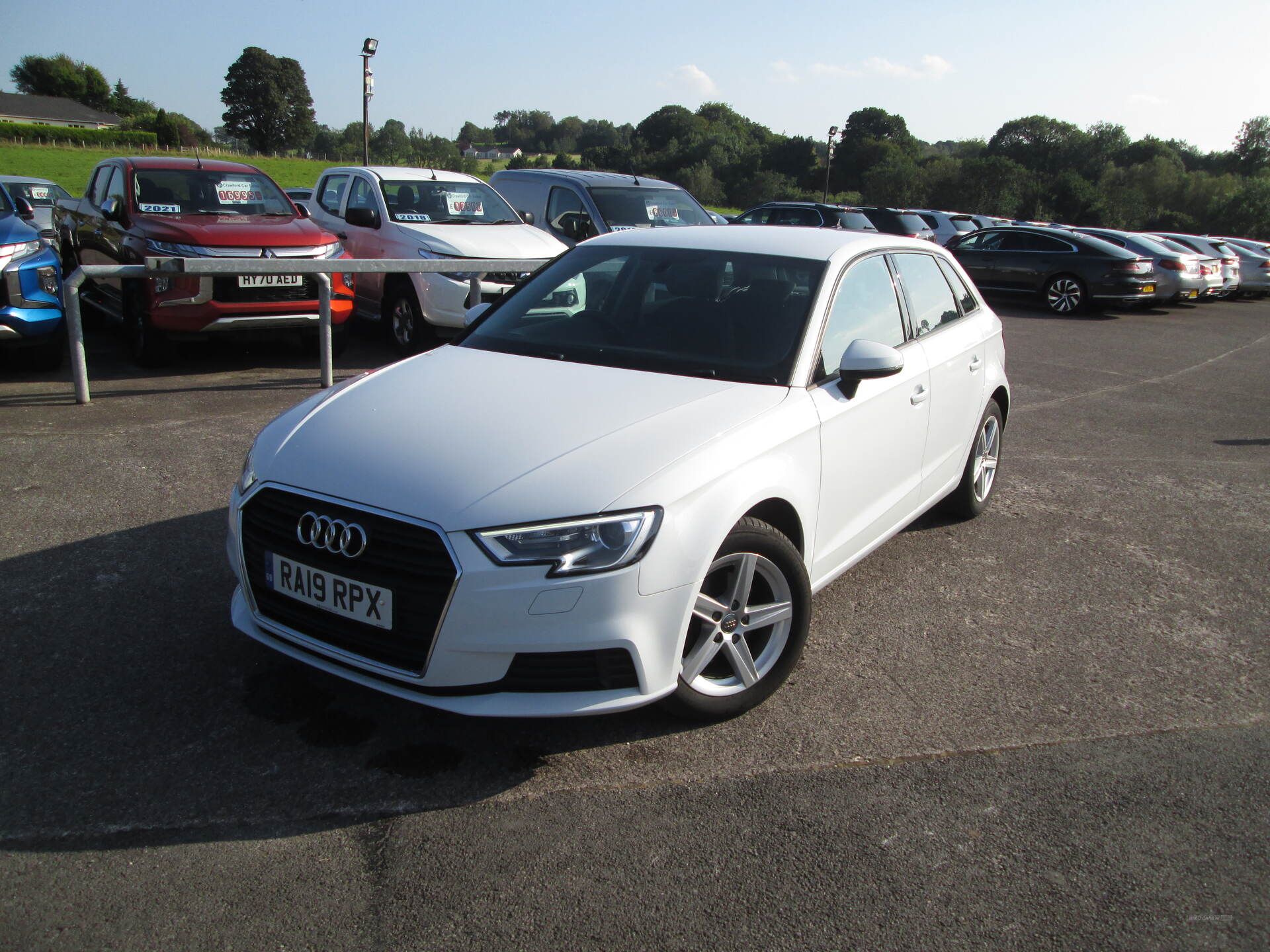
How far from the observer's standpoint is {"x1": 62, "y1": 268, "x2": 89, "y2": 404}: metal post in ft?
23.0

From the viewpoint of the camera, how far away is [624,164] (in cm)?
8319

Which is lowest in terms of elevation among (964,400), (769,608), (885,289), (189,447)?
(189,447)

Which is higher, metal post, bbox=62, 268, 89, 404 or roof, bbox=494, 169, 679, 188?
roof, bbox=494, 169, 679, 188

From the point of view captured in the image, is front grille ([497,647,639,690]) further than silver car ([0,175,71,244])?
No

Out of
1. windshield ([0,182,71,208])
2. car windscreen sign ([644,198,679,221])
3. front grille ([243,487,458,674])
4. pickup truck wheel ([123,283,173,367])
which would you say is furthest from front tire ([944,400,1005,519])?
windshield ([0,182,71,208])

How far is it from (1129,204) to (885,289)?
55.0 meters

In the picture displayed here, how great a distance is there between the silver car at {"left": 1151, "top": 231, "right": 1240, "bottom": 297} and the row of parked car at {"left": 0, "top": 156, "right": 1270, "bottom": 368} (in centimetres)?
1661

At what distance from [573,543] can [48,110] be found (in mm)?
137101

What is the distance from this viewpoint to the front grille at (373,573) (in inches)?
A: 110

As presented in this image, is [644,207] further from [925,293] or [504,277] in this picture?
[925,293]

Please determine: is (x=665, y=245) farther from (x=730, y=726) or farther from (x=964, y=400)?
(x=730, y=726)

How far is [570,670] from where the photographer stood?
286 cm

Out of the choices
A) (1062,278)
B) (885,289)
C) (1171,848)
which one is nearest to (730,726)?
(1171,848)

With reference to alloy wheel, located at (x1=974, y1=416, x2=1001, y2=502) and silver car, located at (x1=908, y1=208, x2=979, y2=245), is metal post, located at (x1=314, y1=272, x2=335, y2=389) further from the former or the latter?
silver car, located at (x1=908, y1=208, x2=979, y2=245)
